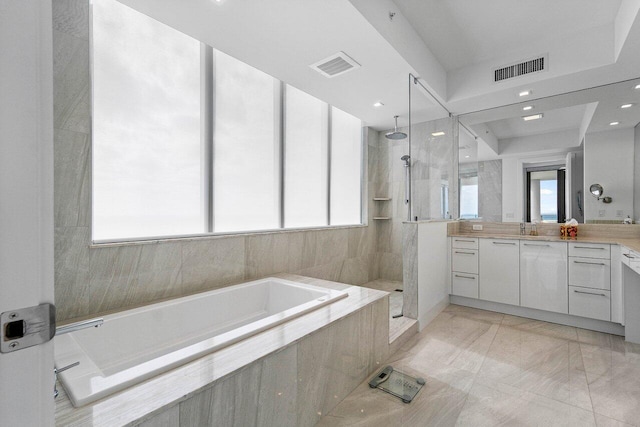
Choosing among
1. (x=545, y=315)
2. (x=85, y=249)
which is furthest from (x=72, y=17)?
(x=545, y=315)

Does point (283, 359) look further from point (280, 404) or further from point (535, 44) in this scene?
point (535, 44)

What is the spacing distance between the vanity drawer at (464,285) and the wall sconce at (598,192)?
4.81ft

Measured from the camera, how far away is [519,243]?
3.17 metres

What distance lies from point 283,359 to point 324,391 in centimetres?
46

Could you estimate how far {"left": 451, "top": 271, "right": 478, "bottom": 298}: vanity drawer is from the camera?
135 inches

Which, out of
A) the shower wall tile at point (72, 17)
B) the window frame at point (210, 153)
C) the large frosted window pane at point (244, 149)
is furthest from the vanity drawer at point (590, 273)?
the shower wall tile at point (72, 17)

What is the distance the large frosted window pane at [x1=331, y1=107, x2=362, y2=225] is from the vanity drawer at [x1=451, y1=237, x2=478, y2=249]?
1.34 m

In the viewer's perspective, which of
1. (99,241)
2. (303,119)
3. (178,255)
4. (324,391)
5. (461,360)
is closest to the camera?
(324,391)

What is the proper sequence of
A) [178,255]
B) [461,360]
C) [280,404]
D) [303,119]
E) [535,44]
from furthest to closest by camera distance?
[303,119] → [535,44] → [461,360] → [178,255] → [280,404]

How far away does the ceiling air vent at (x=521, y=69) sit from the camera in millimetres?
2758

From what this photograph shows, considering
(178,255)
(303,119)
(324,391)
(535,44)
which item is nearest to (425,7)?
(535,44)

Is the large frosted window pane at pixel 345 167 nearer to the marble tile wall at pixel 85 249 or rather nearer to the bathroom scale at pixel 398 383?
the marble tile wall at pixel 85 249

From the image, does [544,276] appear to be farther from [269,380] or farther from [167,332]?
[167,332]

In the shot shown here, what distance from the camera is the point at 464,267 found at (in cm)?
350
